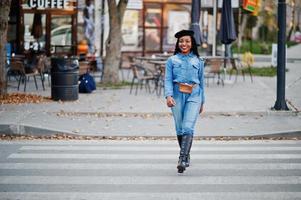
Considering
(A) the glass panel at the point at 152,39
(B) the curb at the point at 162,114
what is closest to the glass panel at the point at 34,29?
(A) the glass panel at the point at 152,39

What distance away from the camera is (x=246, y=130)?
12.4 m

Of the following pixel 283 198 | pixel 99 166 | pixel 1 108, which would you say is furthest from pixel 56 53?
pixel 283 198

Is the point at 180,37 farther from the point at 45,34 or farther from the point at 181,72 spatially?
the point at 45,34

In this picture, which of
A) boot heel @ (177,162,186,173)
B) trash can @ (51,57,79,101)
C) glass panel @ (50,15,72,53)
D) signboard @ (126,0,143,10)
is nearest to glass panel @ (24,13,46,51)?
glass panel @ (50,15,72,53)

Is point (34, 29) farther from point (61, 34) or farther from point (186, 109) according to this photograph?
point (186, 109)

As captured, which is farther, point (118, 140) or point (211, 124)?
point (211, 124)

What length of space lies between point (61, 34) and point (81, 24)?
134cm

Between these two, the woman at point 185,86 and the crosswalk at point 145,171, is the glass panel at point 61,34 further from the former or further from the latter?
the woman at point 185,86

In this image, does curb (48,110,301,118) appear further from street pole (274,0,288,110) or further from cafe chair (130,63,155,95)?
cafe chair (130,63,155,95)

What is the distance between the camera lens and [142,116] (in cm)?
1427

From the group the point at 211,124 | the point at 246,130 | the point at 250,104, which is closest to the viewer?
the point at 246,130

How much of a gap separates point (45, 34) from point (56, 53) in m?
0.92

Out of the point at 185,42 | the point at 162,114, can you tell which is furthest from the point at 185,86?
the point at 162,114

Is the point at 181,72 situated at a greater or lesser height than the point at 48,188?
greater
